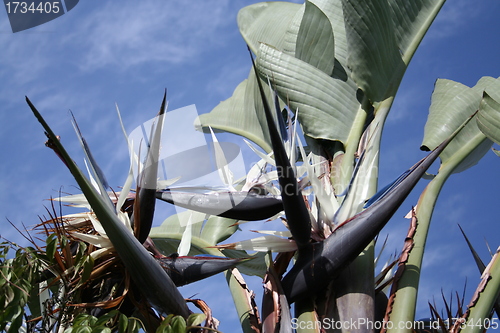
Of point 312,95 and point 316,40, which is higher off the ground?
point 316,40

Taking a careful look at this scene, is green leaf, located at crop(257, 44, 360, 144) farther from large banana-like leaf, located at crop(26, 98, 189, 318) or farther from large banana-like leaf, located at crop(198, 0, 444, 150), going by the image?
large banana-like leaf, located at crop(26, 98, 189, 318)

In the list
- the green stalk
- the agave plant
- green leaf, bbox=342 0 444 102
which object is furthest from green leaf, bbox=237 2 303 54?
the green stalk

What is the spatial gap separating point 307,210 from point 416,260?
19.1 inches

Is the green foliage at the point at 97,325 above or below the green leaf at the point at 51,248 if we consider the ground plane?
below

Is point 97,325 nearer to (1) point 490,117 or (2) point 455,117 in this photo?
(1) point 490,117

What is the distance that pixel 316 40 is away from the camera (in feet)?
9.32

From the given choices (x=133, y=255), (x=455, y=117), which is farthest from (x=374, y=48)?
(x=133, y=255)

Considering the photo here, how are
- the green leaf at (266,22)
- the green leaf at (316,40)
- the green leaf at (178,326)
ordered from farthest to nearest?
1. the green leaf at (266,22)
2. the green leaf at (316,40)
3. the green leaf at (178,326)

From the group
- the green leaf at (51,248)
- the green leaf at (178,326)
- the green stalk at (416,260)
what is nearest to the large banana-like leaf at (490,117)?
the green stalk at (416,260)

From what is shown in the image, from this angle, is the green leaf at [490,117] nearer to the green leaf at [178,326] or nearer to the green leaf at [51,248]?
the green leaf at [178,326]

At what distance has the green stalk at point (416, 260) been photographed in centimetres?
203

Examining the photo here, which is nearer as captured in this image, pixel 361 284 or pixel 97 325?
pixel 97 325

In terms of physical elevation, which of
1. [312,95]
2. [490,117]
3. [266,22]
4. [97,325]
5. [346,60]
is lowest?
[97,325]

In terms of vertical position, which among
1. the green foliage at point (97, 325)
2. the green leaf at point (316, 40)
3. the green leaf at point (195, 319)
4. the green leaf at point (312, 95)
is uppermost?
the green leaf at point (316, 40)
